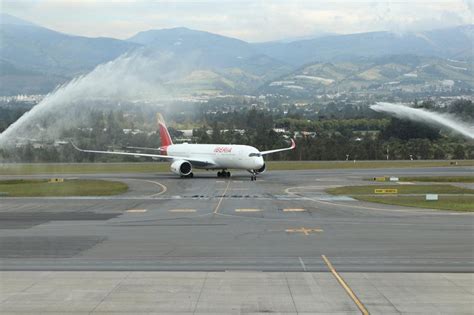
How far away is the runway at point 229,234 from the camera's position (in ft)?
96.0

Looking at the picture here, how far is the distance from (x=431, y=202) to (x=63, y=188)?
4075 centimetres

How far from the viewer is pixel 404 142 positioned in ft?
523

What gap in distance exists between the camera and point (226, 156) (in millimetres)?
94250

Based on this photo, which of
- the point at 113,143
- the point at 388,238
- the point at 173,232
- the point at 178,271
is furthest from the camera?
the point at 113,143

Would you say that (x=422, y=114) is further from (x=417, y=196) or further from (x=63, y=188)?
(x=63, y=188)

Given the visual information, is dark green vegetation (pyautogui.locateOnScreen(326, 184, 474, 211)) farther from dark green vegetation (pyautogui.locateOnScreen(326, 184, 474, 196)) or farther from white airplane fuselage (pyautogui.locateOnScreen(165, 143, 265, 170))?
white airplane fuselage (pyautogui.locateOnScreen(165, 143, 265, 170))

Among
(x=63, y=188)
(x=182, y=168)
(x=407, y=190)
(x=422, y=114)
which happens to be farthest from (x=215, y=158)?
(x=407, y=190)

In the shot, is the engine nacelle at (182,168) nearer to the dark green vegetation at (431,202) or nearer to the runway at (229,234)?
the runway at (229,234)
